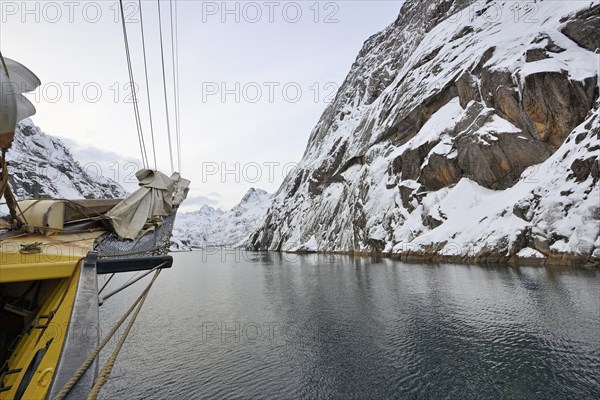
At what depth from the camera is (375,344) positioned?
13.6m

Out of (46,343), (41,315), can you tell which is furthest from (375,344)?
(46,343)

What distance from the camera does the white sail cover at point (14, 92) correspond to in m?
4.67

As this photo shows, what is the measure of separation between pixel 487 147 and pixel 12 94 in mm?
51700

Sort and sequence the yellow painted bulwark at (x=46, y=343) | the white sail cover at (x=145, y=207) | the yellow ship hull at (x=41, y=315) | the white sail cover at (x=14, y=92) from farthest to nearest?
the white sail cover at (x=145, y=207) → the white sail cover at (x=14, y=92) → the yellow ship hull at (x=41, y=315) → the yellow painted bulwark at (x=46, y=343)

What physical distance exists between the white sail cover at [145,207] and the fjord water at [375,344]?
5488 millimetres

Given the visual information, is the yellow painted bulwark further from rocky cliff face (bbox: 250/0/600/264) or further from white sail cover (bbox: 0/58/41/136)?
rocky cliff face (bbox: 250/0/600/264)

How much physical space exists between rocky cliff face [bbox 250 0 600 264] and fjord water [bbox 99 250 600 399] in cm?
1174

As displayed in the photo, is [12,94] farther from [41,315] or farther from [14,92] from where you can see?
[41,315]

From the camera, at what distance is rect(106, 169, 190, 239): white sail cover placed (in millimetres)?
8672

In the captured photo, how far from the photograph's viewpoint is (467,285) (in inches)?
976

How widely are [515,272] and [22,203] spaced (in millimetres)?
35452

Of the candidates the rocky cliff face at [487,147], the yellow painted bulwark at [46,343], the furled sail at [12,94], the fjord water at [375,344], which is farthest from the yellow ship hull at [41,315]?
the rocky cliff face at [487,147]

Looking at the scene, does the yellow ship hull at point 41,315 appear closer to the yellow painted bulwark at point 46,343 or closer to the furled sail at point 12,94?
the yellow painted bulwark at point 46,343

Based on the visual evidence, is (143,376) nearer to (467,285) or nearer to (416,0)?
(467,285)
